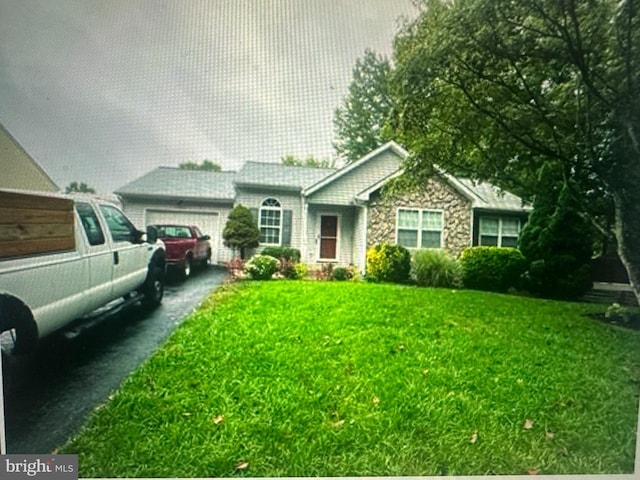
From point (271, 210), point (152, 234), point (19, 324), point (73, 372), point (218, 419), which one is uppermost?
point (271, 210)

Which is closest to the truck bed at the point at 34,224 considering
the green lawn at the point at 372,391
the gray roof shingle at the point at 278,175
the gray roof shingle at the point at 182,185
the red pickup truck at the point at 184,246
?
the gray roof shingle at the point at 182,185

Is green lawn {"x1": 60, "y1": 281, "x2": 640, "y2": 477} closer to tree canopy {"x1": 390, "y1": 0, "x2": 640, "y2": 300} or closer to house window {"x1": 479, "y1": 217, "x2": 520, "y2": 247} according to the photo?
house window {"x1": 479, "y1": 217, "x2": 520, "y2": 247}

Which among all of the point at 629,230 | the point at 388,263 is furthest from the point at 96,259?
the point at 629,230

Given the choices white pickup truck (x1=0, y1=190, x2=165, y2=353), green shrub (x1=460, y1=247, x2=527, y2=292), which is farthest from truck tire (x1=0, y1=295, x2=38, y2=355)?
green shrub (x1=460, y1=247, x2=527, y2=292)

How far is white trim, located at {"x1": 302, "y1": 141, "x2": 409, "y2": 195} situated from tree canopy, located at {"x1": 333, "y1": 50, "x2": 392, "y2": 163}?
25mm

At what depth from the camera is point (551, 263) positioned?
170 cm

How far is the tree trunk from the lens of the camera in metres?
1.64

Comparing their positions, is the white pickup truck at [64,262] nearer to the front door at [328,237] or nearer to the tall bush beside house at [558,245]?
the front door at [328,237]

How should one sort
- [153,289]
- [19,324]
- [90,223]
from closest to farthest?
[19,324]
[90,223]
[153,289]

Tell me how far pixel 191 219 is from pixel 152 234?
0.18m

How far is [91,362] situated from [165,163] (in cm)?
88

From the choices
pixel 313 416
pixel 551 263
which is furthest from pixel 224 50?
pixel 551 263

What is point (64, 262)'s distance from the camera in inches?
57.4

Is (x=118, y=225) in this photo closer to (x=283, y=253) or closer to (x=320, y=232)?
(x=283, y=253)
